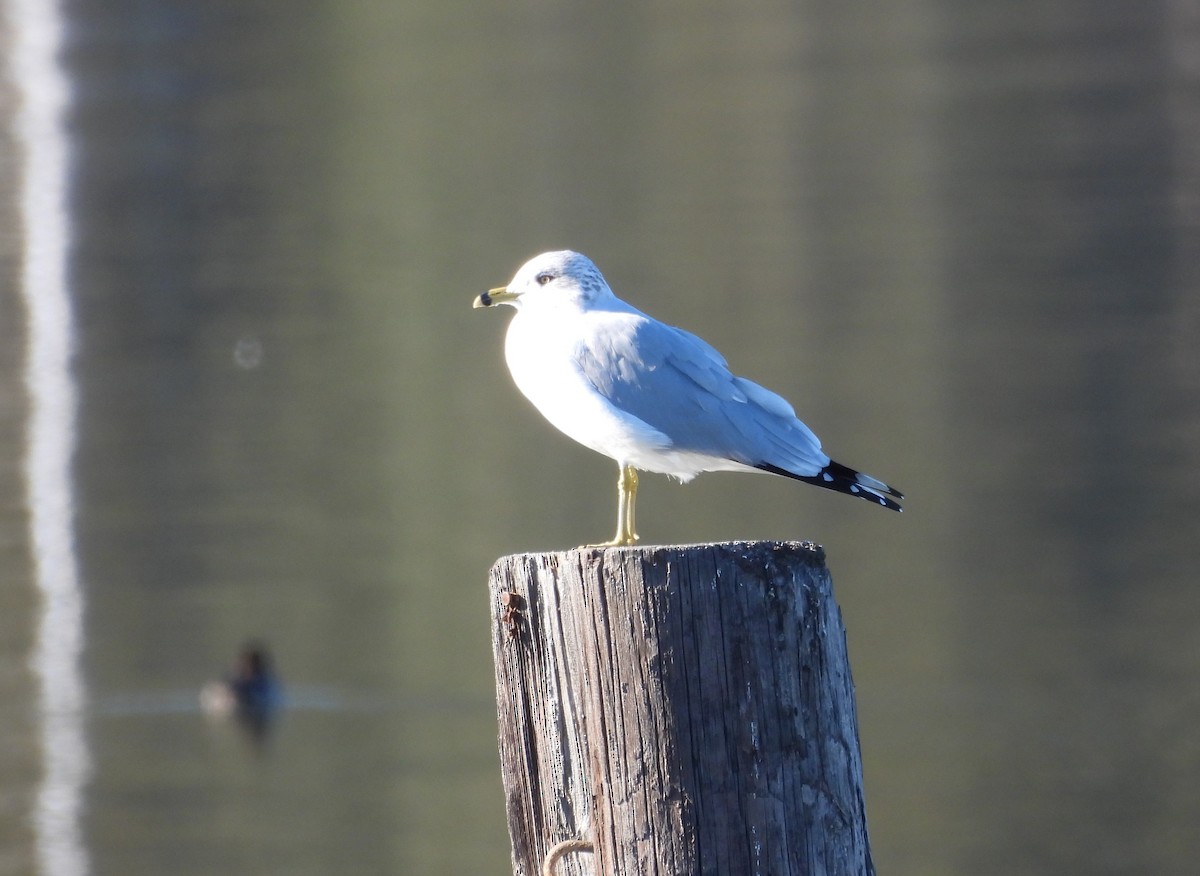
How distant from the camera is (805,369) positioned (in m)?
17.8

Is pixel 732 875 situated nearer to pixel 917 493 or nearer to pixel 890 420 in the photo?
pixel 917 493

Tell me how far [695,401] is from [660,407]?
0.07m

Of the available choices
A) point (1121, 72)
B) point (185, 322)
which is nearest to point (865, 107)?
point (1121, 72)

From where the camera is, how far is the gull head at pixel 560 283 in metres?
4.29

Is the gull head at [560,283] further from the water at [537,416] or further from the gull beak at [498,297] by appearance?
the water at [537,416]

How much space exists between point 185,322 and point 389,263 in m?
3.19

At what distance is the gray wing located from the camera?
3.91 metres

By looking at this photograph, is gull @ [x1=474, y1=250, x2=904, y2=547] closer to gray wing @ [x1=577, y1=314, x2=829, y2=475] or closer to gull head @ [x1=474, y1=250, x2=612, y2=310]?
gray wing @ [x1=577, y1=314, x2=829, y2=475]

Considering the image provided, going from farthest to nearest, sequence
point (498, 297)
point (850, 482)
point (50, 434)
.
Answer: point (50, 434) → point (498, 297) → point (850, 482)

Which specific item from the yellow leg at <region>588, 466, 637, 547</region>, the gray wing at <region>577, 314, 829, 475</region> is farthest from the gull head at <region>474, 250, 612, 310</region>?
the yellow leg at <region>588, 466, 637, 547</region>

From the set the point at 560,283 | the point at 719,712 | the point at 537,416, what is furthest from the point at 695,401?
the point at 537,416

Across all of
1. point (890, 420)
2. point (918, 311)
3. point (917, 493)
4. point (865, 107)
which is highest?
point (865, 107)

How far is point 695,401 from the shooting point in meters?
3.97

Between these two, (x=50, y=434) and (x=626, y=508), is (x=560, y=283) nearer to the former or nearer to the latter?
(x=626, y=508)
